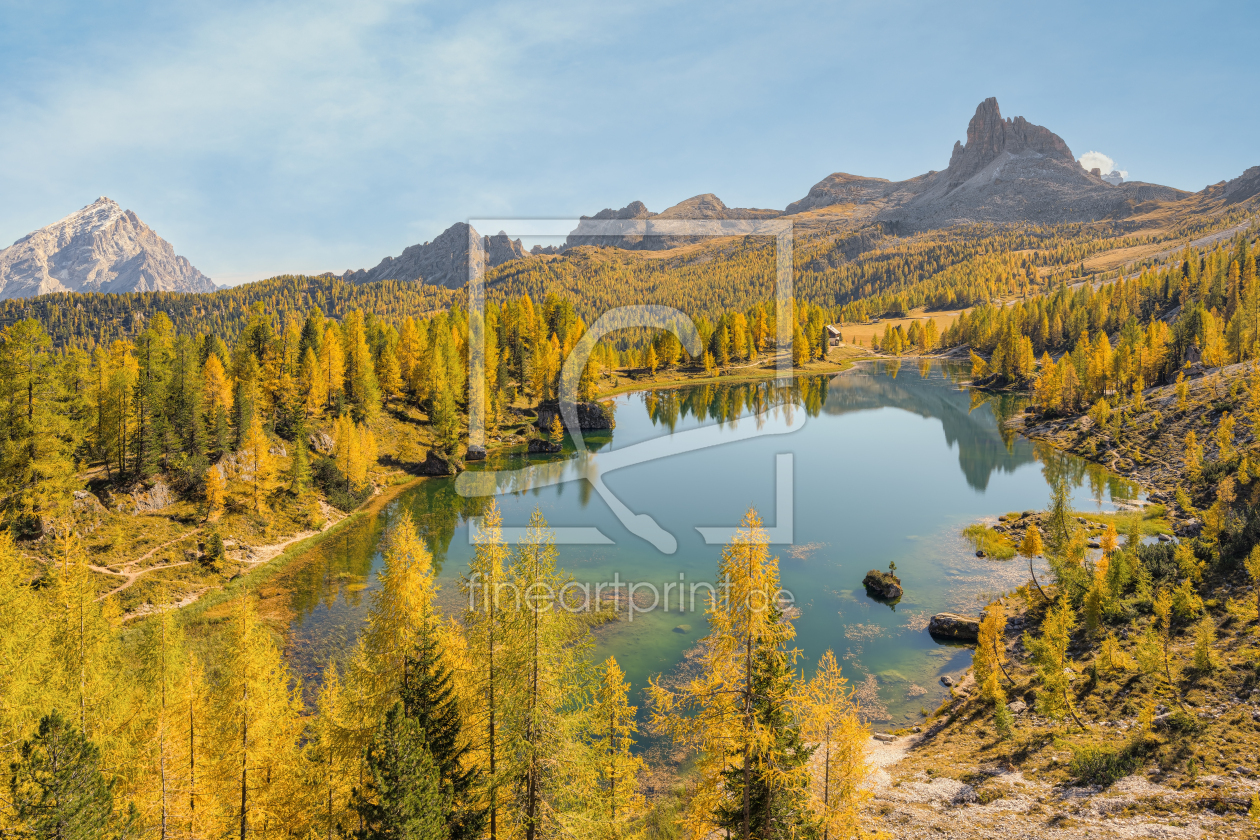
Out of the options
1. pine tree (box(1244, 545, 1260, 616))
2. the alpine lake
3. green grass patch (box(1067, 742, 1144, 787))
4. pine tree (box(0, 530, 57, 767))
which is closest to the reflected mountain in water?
the alpine lake

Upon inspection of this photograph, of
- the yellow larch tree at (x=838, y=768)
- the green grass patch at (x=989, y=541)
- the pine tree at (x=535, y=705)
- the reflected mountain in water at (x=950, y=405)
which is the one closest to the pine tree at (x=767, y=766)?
the yellow larch tree at (x=838, y=768)

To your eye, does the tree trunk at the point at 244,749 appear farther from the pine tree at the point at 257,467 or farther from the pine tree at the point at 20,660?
the pine tree at the point at 257,467

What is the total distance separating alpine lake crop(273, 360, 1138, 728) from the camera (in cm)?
3800

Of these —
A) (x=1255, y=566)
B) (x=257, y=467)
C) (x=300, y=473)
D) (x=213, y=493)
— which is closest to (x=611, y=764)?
(x=1255, y=566)

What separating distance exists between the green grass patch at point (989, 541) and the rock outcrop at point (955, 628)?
1474 centimetres

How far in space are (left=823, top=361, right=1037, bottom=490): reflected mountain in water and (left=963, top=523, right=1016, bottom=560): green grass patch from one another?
55.3 feet

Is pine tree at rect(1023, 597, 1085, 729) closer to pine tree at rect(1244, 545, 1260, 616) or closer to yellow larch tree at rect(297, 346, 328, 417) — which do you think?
pine tree at rect(1244, 545, 1260, 616)

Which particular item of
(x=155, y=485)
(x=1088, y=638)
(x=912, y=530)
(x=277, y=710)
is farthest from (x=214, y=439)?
(x=1088, y=638)

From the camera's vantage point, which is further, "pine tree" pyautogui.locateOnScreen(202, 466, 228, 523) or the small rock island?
"pine tree" pyautogui.locateOnScreen(202, 466, 228, 523)

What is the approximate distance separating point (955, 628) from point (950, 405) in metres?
94.6

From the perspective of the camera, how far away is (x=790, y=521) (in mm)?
60500

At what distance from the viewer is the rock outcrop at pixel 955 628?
3916 centimetres

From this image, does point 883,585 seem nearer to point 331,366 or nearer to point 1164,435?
point 1164,435

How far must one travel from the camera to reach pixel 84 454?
52.6 metres
